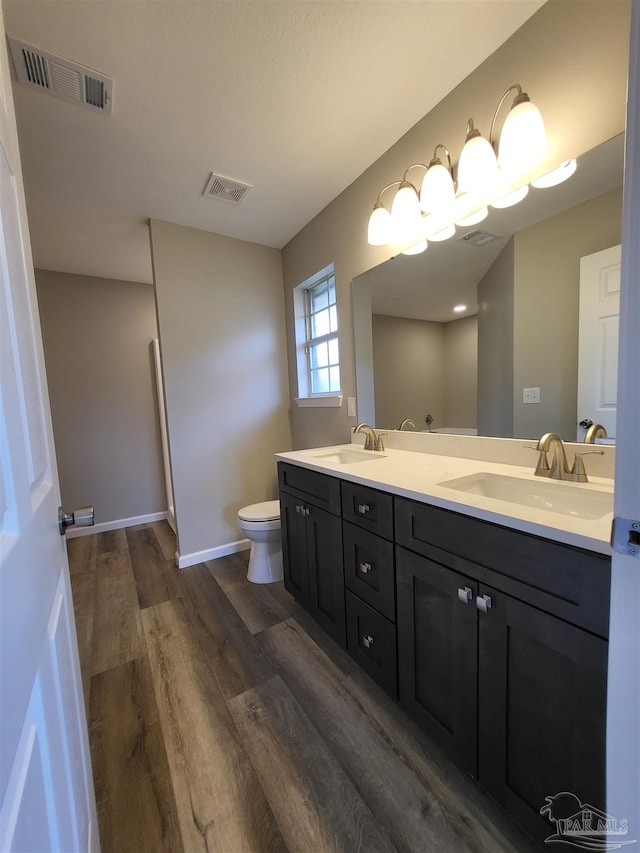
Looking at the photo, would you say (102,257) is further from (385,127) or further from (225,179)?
(385,127)

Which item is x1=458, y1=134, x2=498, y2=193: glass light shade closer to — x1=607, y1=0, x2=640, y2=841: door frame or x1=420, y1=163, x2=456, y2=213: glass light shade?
x1=420, y1=163, x2=456, y2=213: glass light shade

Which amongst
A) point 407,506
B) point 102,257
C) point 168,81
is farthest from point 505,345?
point 102,257

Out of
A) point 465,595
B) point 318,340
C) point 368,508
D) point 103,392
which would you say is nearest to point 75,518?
point 368,508

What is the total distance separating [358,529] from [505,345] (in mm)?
986

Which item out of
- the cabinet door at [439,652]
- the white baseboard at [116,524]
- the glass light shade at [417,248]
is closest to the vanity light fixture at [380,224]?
the glass light shade at [417,248]

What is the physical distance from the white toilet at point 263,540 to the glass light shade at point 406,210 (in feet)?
5.84

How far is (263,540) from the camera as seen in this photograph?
2143 mm

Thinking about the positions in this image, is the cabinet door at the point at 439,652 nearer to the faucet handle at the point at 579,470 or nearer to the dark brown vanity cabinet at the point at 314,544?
Result: the dark brown vanity cabinet at the point at 314,544

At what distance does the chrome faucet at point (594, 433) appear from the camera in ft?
3.66

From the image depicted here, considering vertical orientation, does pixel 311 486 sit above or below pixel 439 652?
above

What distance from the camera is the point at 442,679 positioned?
1.02 metres

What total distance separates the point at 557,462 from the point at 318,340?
6.10ft

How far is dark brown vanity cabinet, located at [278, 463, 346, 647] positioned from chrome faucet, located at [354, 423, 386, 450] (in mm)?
473

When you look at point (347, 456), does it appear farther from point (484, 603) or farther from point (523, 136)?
point (523, 136)
